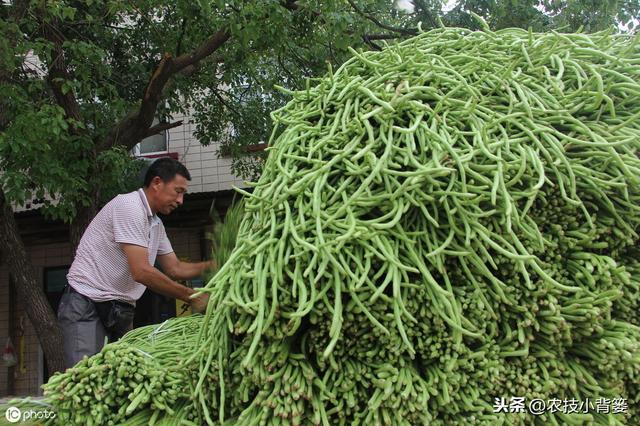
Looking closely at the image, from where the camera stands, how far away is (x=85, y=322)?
3107mm

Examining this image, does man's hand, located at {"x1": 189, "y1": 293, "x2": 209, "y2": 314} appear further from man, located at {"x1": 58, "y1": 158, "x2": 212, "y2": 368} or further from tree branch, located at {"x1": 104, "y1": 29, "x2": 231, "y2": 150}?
tree branch, located at {"x1": 104, "y1": 29, "x2": 231, "y2": 150}

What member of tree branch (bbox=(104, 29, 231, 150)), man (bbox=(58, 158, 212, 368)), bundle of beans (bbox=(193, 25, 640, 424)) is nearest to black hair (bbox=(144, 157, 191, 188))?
man (bbox=(58, 158, 212, 368))

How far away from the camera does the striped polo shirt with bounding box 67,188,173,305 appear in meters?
3.11

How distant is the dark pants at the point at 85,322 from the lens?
3.09 meters

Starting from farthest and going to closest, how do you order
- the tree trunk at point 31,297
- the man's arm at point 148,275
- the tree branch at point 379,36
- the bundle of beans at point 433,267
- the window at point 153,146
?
the window at point 153,146 → the tree branch at point 379,36 → the tree trunk at point 31,297 → the man's arm at point 148,275 → the bundle of beans at point 433,267

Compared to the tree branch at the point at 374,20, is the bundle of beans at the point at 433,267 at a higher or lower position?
lower

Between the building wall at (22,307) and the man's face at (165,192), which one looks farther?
the building wall at (22,307)

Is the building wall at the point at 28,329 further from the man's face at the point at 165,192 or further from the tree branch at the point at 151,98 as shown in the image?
the man's face at the point at 165,192

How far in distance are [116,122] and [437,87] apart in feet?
16.7

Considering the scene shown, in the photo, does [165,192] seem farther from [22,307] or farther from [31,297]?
[22,307]

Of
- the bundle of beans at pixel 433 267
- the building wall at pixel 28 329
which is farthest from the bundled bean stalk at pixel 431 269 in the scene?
the building wall at pixel 28 329

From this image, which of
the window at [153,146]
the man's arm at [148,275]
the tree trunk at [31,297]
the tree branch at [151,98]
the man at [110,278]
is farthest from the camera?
the window at [153,146]

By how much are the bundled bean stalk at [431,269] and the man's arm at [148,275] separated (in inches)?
47.7

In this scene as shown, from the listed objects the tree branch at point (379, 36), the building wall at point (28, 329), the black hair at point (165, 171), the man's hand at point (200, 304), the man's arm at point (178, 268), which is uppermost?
→ the tree branch at point (379, 36)
